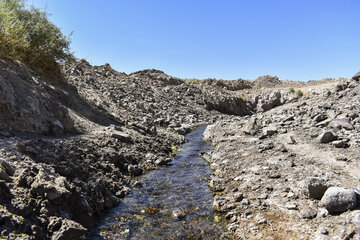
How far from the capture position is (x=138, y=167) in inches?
399

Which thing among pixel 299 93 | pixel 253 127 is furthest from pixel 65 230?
pixel 299 93

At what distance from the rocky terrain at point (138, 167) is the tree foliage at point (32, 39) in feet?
3.51

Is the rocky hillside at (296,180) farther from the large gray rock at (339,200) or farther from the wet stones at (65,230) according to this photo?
the wet stones at (65,230)

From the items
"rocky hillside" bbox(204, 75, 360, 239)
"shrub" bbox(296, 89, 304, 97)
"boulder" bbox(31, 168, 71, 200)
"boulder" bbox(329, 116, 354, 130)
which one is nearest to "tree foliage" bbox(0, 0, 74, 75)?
"boulder" bbox(31, 168, 71, 200)

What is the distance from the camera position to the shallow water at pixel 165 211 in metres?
5.53

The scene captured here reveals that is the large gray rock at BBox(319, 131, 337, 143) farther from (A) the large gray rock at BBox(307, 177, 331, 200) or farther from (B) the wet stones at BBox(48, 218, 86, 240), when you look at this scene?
(B) the wet stones at BBox(48, 218, 86, 240)

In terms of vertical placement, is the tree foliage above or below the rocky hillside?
above

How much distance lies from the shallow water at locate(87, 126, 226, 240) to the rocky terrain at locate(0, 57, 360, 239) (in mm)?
354

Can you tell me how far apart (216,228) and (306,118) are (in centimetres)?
885

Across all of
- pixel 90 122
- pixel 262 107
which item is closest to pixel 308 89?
pixel 262 107

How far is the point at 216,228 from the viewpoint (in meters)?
5.65

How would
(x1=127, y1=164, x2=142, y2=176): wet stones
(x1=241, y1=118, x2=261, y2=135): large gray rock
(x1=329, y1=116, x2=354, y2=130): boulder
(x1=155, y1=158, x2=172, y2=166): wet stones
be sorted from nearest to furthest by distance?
1. (x1=329, y1=116, x2=354, y2=130): boulder
2. (x1=127, y1=164, x2=142, y2=176): wet stones
3. (x1=155, y1=158, x2=172, y2=166): wet stones
4. (x1=241, y1=118, x2=261, y2=135): large gray rock

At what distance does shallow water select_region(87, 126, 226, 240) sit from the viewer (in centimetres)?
553

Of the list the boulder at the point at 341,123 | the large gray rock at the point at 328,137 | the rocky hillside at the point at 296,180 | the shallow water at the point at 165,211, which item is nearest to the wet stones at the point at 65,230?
the shallow water at the point at 165,211
